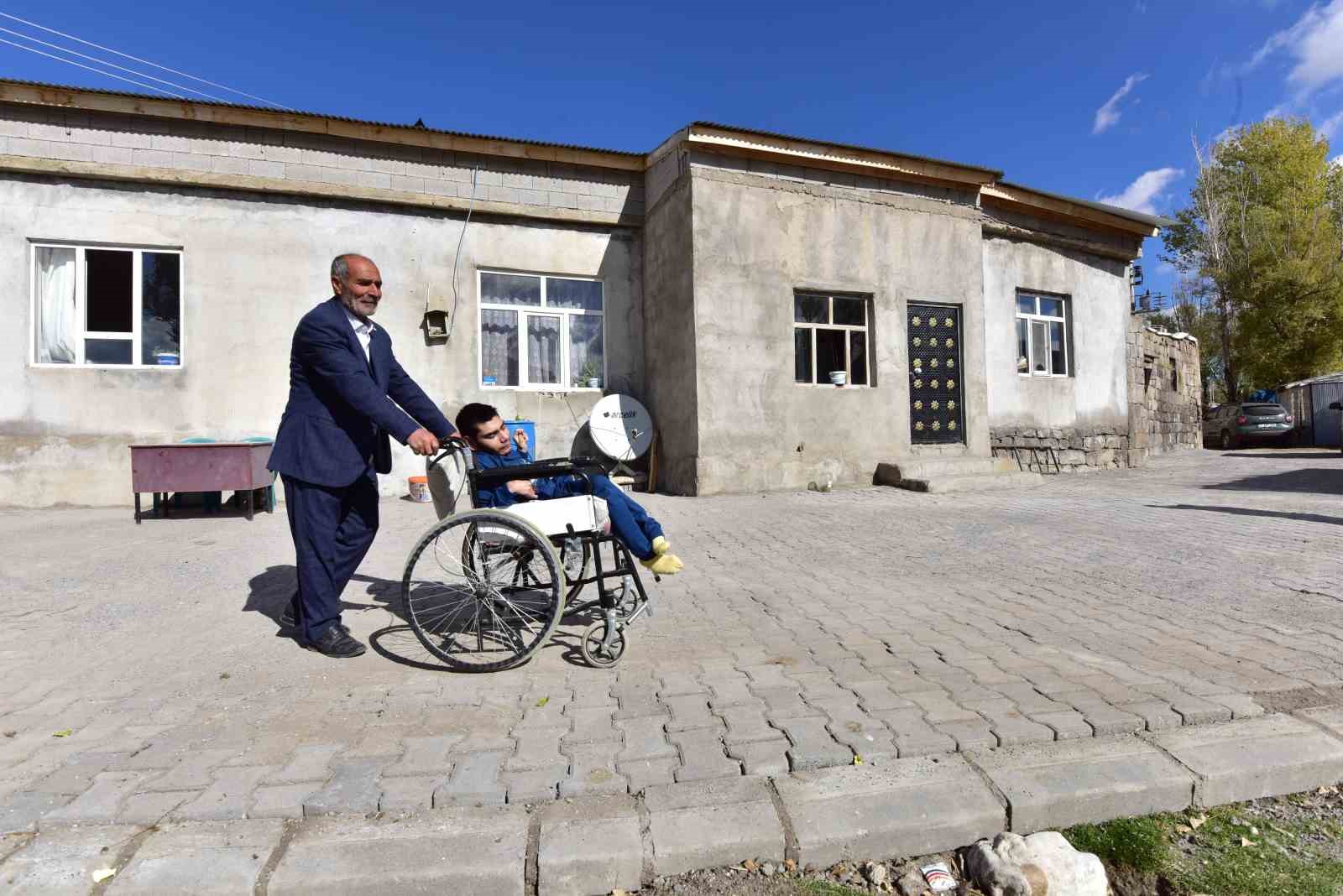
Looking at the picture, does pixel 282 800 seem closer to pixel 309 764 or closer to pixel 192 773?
pixel 309 764

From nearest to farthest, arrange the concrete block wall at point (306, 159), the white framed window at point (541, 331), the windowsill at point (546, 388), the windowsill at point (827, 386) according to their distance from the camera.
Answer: the concrete block wall at point (306, 159)
the windowsill at point (827, 386)
the windowsill at point (546, 388)
the white framed window at point (541, 331)

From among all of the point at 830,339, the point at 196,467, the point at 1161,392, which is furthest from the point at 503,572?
the point at 1161,392

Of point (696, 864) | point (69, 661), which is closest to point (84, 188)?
point (69, 661)

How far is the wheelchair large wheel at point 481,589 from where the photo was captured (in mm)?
3094

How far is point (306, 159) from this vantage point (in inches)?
384

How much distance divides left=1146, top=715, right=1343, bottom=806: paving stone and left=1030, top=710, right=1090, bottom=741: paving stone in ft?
0.66

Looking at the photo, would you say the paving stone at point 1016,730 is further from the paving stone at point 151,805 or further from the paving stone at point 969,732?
the paving stone at point 151,805

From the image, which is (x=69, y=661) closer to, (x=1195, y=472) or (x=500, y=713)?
(x=500, y=713)

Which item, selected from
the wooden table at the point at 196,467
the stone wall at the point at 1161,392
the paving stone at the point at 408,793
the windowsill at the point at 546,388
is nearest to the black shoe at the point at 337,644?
the paving stone at the point at 408,793

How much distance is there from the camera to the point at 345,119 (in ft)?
32.0

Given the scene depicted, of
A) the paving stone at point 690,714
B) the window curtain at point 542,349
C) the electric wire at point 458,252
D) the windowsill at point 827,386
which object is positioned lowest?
the paving stone at point 690,714

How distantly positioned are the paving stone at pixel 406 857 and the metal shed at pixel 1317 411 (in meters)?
28.1

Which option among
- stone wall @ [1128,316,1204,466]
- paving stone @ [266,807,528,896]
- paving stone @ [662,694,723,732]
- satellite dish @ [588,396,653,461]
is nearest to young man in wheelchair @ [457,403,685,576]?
paving stone @ [662,694,723,732]

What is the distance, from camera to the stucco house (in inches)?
356
